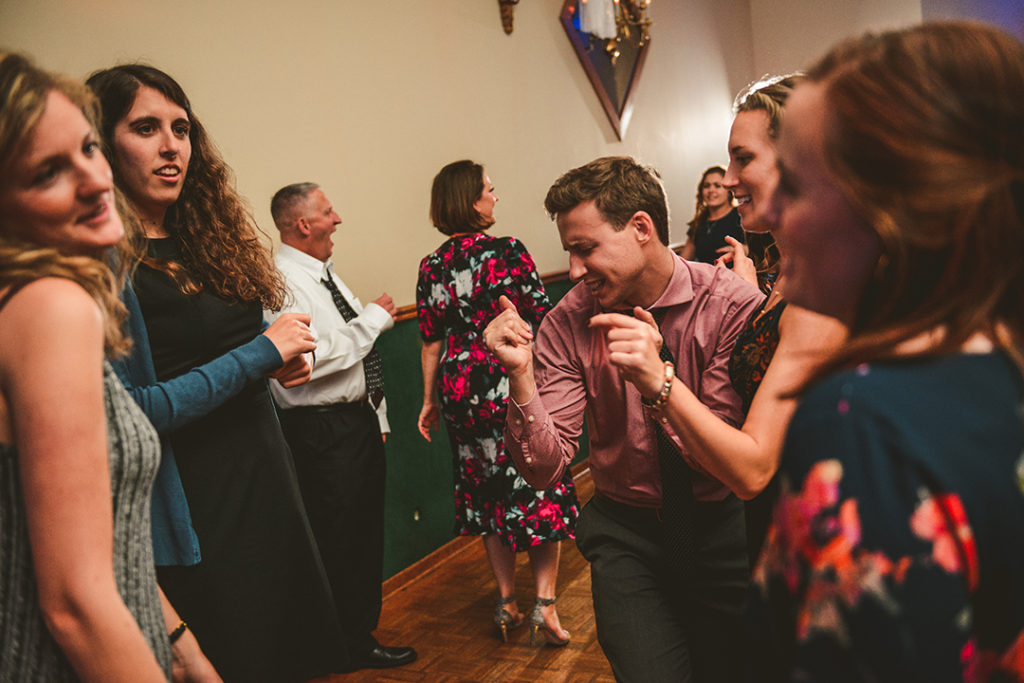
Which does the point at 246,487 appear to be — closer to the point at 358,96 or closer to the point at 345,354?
the point at 345,354

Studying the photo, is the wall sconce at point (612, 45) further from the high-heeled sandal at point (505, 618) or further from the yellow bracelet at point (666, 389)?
the yellow bracelet at point (666, 389)

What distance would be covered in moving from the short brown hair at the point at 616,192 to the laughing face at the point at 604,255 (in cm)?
2

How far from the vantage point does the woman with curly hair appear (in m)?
1.56

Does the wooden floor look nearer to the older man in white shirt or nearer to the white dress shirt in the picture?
the older man in white shirt

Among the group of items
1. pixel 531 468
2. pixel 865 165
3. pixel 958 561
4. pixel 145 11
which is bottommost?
pixel 531 468

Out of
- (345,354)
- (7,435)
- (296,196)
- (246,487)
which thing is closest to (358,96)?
(296,196)

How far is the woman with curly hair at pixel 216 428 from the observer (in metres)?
1.56

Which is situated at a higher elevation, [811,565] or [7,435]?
[7,435]

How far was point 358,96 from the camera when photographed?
3486 millimetres

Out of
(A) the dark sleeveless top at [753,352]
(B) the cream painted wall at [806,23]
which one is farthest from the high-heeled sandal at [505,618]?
(B) the cream painted wall at [806,23]

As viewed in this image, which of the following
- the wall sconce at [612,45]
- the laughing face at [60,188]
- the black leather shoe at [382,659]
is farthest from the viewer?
the wall sconce at [612,45]

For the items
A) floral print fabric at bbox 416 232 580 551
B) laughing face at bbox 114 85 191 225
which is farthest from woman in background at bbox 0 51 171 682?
floral print fabric at bbox 416 232 580 551

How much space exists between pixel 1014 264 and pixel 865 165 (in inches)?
6.0

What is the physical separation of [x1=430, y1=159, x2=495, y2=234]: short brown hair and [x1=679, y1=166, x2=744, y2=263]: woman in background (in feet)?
6.98
